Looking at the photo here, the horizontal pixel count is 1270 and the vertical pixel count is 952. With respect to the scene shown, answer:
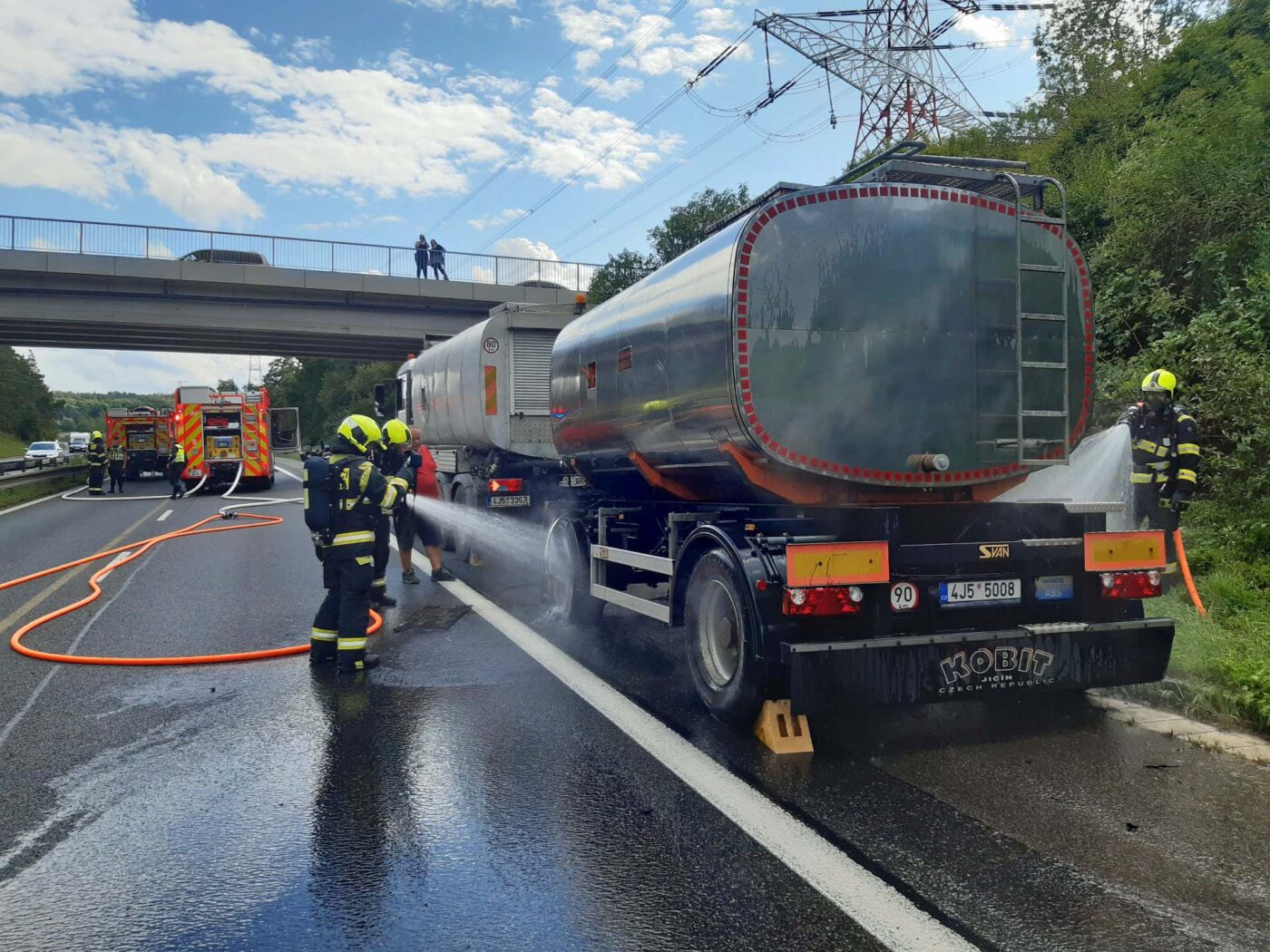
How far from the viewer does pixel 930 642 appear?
481 centimetres

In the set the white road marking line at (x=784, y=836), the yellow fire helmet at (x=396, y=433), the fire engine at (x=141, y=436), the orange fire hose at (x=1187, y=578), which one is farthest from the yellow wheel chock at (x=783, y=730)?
the fire engine at (x=141, y=436)

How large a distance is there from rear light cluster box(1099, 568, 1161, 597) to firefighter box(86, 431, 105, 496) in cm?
2768

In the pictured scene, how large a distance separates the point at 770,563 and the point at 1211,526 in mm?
5601

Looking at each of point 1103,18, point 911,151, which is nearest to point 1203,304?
point 911,151

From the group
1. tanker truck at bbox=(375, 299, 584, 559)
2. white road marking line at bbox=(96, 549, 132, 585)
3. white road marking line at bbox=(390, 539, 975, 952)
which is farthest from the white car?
white road marking line at bbox=(390, 539, 975, 952)

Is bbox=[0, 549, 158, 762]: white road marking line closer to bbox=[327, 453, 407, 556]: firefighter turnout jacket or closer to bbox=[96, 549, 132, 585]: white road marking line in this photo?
bbox=[96, 549, 132, 585]: white road marking line

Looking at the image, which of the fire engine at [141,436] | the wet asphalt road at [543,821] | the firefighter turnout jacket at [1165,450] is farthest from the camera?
the fire engine at [141,436]

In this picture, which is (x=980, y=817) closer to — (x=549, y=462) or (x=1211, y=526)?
(x=1211, y=526)

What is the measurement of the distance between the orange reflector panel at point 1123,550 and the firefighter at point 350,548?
459cm

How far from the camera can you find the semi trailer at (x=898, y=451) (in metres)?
4.86

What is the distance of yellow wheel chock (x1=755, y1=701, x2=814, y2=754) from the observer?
16.0ft

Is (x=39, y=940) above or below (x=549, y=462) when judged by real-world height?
below

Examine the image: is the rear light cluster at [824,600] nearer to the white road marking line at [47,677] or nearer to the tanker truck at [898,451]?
the tanker truck at [898,451]

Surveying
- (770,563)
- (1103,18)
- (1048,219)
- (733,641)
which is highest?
(1103,18)
